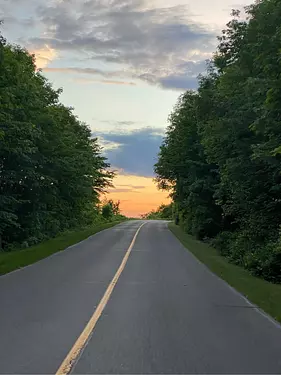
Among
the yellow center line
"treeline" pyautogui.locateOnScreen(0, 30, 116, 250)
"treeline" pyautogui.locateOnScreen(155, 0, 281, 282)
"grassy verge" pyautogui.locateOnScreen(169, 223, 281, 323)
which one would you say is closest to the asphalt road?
the yellow center line

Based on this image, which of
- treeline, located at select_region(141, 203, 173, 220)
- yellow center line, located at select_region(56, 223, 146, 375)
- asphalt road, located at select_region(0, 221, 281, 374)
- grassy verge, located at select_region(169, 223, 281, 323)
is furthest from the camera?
treeline, located at select_region(141, 203, 173, 220)

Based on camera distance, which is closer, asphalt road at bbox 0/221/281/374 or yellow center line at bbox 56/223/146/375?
yellow center line at bbox 56/223/146/375

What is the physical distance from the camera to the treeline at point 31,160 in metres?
25.7

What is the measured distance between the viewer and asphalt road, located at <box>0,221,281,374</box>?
257 inches

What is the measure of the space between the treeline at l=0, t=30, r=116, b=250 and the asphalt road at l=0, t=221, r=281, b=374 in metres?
9.72

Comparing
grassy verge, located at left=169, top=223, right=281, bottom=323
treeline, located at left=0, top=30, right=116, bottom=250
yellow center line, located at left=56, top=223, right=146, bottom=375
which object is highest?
treeline, located at left=0, top=30, right=116, bottom=250

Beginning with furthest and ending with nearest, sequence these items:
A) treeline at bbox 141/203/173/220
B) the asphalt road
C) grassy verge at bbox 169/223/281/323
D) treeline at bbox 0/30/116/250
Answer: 1. treeline at bbox 141/203/173/220
2. treeline at bbox 0/30/116/250
3. grassy verge at bbox 169/223/281/323
4. the asphalt road

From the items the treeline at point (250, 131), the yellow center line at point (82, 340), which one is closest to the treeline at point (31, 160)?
the treeline at point (250, 131)

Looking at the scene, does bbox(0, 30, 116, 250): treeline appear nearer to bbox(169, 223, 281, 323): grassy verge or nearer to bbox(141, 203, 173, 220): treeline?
bbox(169, 223, 281, 323): grassy verge

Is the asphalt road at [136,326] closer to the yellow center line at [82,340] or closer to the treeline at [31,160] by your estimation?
the yellow center line at [82,340]

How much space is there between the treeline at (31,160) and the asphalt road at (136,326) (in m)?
9.72

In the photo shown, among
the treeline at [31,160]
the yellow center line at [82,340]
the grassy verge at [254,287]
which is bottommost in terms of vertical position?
→ the yellow center line at [82,340]

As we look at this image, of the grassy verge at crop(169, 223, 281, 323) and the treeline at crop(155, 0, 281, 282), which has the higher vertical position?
the treeline at crop(155, 0, 281, 282)

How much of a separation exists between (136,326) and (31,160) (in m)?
23.6
